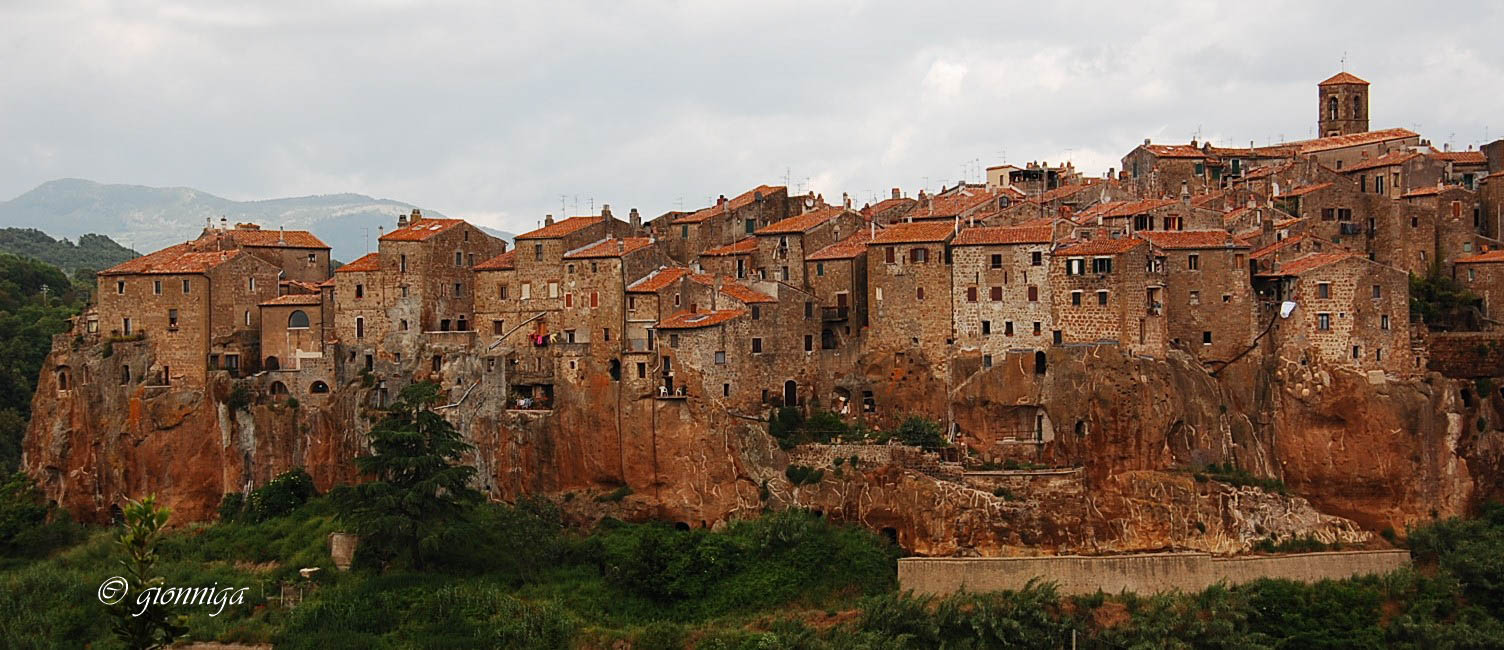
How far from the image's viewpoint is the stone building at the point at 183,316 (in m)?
60.8

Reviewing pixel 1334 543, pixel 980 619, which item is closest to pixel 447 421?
pixel 980 619

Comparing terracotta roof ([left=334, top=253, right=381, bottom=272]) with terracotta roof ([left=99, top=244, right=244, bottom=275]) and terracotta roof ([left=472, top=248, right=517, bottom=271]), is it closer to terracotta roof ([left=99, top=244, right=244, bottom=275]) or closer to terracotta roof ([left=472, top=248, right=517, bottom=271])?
terracotta roof ([left=472, top=248, right=517, bottom=271])

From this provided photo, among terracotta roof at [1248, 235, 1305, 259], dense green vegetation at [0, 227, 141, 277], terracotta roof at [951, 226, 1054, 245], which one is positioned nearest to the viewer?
terracotta roof at [951, 226, 1054, 245]

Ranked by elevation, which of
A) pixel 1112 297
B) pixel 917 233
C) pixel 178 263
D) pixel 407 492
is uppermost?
pixel 917 233

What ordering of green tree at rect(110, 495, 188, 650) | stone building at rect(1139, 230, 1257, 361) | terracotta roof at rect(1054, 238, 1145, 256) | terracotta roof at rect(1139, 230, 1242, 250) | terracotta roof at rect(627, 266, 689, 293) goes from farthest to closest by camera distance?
terracotta roof at rect(627, 266, 689, 293) → terracotta roof at rect(1139, 230, 1242, 250) → stone building at rect(1139, 230, 1257, 361) → terracotta roof at rect(1054, 238, 1145, 256) → green tree at rect(110, 495, 188, 650)

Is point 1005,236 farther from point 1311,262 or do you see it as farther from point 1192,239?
point 1311,262

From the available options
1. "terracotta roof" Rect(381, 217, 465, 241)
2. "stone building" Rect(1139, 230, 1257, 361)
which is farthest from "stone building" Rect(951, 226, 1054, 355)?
"terracotta roof" Rect(381, 217, 465, 241)

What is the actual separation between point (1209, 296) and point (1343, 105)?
25.3 metres

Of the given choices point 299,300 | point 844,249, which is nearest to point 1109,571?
point 844,249

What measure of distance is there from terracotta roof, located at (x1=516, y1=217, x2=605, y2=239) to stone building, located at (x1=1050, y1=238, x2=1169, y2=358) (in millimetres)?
16735

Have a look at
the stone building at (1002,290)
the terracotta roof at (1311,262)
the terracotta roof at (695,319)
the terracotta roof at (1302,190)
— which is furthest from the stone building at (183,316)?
the terracotta roof at (1302,190)

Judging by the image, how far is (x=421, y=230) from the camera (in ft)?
204

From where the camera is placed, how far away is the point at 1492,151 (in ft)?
213

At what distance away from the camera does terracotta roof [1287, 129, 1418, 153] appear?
67.9 metres
